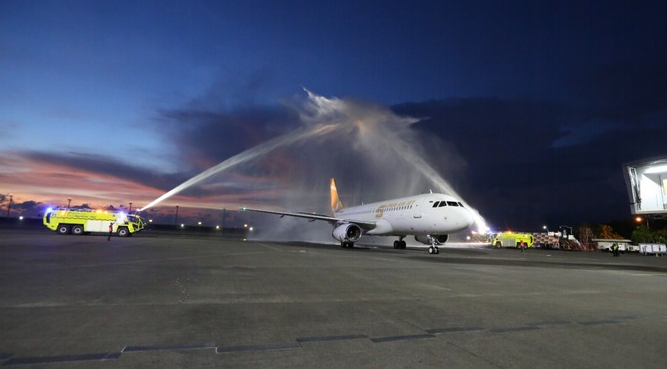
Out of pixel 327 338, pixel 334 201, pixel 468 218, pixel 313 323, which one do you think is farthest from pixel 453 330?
pixel 334 201

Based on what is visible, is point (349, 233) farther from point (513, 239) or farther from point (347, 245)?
point (513, 239)

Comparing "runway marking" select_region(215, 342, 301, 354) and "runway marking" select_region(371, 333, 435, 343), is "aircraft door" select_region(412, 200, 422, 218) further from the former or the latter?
"runway marking" select_region(215, 342, 301, 354)

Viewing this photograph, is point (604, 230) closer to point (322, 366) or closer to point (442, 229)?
point (442, 229)

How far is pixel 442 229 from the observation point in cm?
2481

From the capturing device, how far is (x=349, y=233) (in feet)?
104

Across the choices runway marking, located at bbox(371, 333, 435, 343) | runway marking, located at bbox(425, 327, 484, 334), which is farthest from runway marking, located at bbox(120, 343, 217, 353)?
runway marking, located at bbox(425, 327, 484, 334)

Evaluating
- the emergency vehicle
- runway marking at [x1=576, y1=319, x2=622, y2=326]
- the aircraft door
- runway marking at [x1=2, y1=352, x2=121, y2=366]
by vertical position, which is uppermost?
the aircraft door

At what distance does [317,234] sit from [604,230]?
2429 inches

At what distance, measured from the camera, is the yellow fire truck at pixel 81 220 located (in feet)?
121

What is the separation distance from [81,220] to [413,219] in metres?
33.6

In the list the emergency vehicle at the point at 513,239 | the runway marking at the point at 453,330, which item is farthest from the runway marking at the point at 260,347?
the emergency vehicle at the point at 513,239

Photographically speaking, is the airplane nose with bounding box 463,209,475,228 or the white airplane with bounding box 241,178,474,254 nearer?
the airplane nose with bounding box 463,209,475,228

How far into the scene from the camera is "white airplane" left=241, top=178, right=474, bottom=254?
24330 millimetres

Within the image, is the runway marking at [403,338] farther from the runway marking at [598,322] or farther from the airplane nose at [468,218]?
the airplane nose at [468,218]
